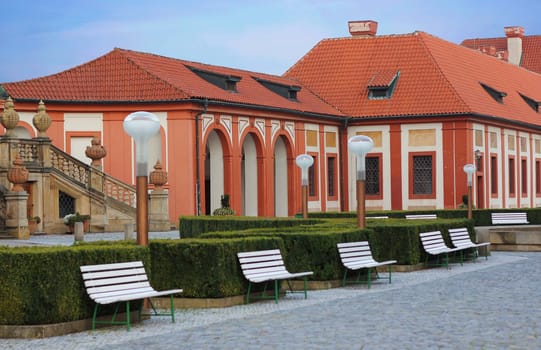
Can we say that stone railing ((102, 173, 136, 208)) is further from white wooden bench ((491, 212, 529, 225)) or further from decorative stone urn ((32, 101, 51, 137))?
white wooden bench ((491, 212, 529, 225))

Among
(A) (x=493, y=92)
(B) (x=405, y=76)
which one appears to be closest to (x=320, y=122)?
(B) (x=405, y=76)

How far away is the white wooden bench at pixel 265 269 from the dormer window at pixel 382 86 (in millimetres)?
37634

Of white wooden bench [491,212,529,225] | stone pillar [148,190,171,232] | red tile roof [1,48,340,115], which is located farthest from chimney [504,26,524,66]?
stone pillar [148,190,171,232]

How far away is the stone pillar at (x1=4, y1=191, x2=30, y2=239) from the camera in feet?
102

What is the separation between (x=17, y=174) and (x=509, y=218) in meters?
16.5

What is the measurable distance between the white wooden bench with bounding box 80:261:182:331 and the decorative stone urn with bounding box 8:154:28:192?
18441 millimetres

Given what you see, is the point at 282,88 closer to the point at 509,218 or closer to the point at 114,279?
the point at 509,218

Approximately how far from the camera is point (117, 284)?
13.5 m

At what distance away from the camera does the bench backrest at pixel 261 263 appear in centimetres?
1579

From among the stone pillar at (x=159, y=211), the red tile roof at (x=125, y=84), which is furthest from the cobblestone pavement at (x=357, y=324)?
the red tile roof at (x=125, y=84)

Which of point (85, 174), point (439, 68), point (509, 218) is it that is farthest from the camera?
point (439, 68)

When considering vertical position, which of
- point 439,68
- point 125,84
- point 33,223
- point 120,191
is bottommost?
point 33,223

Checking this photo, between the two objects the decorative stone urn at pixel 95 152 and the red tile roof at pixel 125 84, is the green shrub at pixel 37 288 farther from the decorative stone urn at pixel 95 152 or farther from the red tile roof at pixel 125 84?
the red tile roof at pixel 125 84

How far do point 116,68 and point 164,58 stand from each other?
3.16 metres
